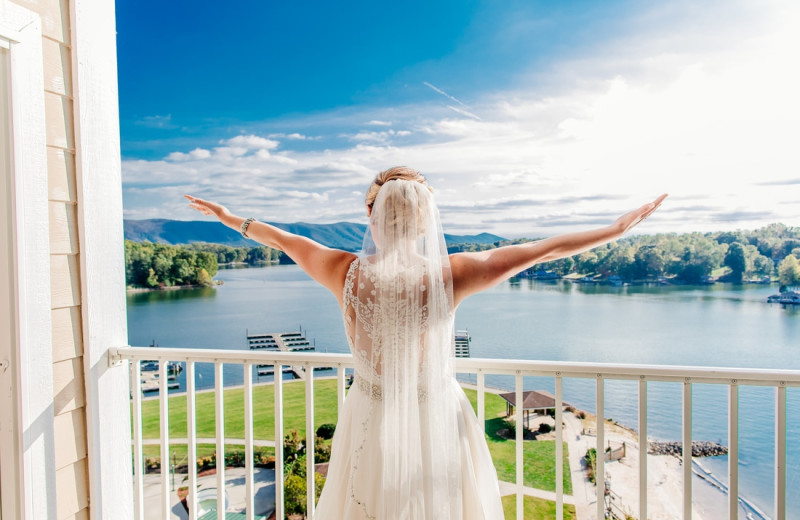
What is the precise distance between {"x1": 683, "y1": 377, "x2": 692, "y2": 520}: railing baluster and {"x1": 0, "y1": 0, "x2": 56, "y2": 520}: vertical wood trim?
203cm

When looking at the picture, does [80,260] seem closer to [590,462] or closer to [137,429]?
[137,429]

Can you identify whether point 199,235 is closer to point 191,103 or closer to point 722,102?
point 191,103

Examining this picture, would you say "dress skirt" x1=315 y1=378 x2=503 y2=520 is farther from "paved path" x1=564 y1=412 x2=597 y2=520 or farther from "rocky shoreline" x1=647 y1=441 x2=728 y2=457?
"paved path" x1=564 y1=412 x2=597 y2=520

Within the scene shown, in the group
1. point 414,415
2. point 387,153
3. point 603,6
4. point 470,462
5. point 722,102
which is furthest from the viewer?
point 387,153

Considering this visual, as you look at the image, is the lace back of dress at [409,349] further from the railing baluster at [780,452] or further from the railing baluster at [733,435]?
the railing baluster at [780,452]

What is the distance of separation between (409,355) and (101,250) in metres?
1.30

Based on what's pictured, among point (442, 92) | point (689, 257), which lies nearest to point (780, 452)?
point (689, 257)

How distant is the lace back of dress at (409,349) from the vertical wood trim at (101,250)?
1103mm

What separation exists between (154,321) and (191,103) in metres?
9.17

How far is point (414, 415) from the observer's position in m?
1.22

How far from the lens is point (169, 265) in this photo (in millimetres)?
10695

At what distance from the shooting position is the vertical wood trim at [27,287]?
1457mm

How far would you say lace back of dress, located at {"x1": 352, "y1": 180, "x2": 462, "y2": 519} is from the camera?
3.98 ft

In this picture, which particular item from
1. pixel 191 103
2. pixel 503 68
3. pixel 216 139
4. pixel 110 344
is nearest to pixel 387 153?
pixel 503 68
